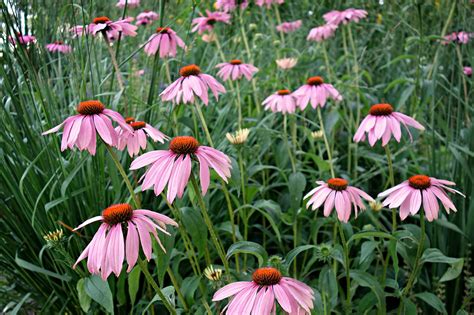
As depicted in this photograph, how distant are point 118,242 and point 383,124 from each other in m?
0.66

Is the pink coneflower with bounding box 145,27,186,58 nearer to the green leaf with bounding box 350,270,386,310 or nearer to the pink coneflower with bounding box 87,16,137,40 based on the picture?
the pink coneflower with bounding box 87,16,137,40

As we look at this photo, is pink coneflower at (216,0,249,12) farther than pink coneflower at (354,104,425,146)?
Yes

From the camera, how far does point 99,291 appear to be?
112cm

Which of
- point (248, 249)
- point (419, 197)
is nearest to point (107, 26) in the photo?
point (248, 249)

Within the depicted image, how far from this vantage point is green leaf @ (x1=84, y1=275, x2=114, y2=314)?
1.08 m

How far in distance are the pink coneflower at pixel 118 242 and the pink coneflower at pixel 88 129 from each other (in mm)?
134

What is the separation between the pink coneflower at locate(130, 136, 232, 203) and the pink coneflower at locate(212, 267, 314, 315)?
6.1 inches

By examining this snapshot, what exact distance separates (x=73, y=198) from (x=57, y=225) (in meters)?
0.08

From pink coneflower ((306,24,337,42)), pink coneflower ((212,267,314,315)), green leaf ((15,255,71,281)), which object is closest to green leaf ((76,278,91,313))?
green leaf ((15,255,71,281))

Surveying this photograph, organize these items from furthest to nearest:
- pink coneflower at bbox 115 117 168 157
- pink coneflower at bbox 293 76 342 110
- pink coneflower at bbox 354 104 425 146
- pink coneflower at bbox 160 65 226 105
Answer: pink coneflower at bbox 293 76 342 110
pink coneflower at bbox 160 65 226 105
pink coneflower at bbox 354 104 425 146
pink coneflower at bbox 115 117 168 157

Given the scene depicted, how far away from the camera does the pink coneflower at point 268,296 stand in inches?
30.9

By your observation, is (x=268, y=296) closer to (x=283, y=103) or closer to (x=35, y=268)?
(x=35, y=268)

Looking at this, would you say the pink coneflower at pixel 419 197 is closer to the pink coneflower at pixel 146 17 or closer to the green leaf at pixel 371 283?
the green leaf at pixel 371 283

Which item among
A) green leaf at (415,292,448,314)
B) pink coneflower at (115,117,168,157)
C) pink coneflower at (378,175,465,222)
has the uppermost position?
pink coneflower at (115,117,168,157)
